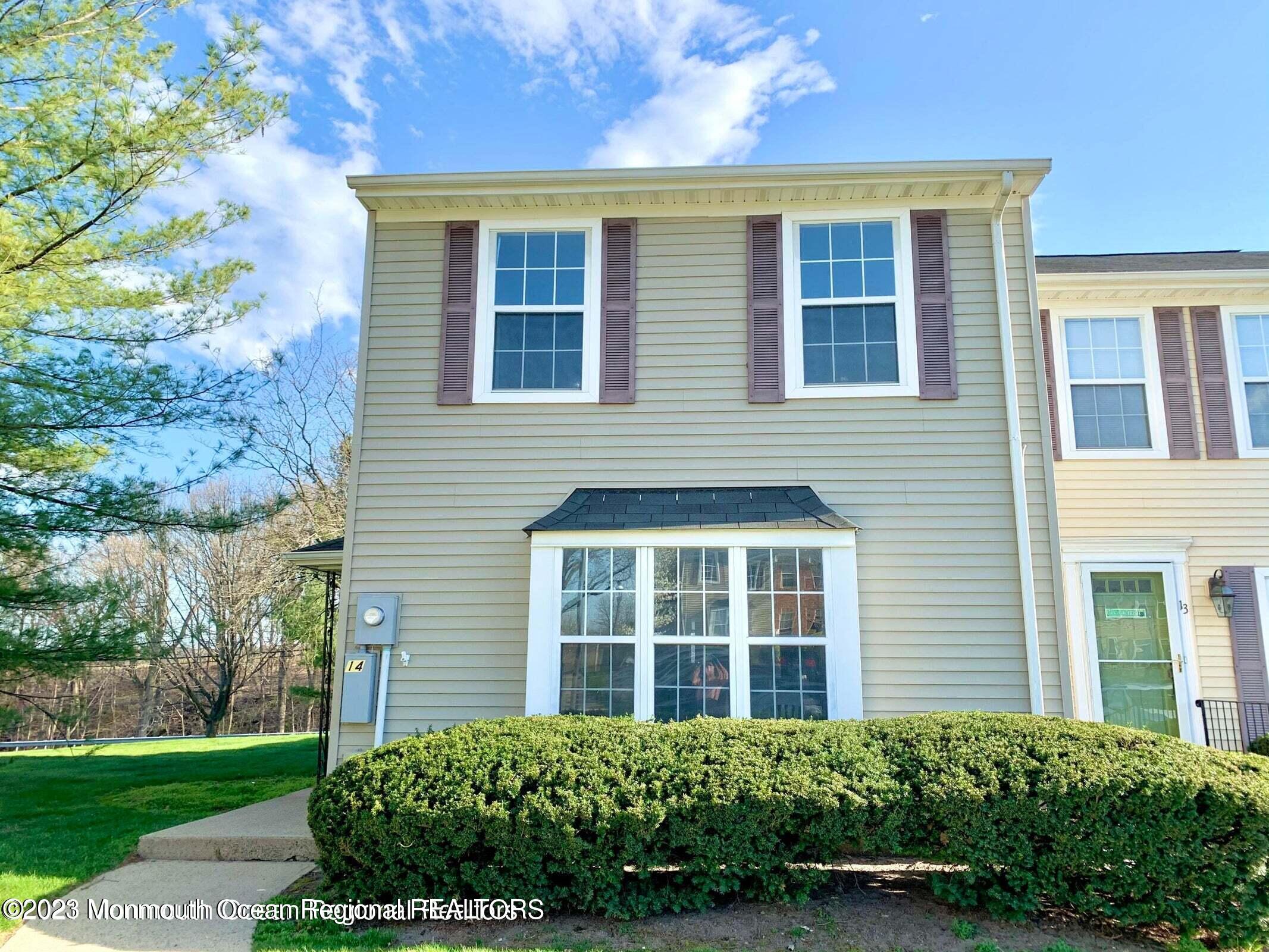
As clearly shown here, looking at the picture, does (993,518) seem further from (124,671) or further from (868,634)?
(124,671)

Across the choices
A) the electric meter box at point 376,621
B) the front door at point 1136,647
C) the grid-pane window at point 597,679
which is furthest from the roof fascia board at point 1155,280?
the electric meter box at point 376,621

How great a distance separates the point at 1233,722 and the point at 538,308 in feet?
24.3

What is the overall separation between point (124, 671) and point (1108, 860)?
22146 millimetres

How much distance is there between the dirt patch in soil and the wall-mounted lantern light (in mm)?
4868

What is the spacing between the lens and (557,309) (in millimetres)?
6758

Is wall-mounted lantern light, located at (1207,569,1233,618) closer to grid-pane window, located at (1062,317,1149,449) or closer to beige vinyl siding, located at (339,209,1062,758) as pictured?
grid-pane window, located at (1062,317,1149,449)

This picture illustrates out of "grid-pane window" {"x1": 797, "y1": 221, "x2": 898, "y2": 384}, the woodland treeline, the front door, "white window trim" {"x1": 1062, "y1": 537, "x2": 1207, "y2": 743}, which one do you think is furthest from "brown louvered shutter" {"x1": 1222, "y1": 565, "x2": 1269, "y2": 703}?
the woodland treeline

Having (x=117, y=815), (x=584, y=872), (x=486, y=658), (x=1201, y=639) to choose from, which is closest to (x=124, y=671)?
(x=117, y=815)

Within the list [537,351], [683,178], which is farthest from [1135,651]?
[537,351]

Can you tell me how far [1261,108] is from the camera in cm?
975

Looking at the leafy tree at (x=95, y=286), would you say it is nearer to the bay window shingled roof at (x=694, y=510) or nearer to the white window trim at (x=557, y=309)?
the white window trim at (x=557, y=309)

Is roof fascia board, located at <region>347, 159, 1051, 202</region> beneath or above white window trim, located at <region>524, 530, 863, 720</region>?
above

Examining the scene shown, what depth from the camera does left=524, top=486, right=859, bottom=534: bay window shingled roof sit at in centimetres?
583

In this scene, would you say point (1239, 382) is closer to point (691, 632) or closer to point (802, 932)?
point (691, 632)
